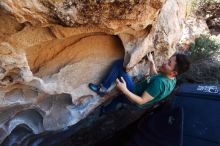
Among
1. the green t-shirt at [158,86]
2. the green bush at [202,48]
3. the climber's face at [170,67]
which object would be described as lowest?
the green bush at [202,48]

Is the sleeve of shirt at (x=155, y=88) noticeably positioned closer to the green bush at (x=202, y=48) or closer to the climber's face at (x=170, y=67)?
the climber's face at (x=170, y=67)

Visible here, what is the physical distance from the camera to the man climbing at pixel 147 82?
3570 mm

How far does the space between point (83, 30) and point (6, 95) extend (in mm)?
849

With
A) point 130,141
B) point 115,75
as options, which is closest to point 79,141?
point 130,141

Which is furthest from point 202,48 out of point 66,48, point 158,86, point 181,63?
point 66,48

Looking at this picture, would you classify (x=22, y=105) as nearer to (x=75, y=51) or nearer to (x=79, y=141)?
(x=75, y=51)

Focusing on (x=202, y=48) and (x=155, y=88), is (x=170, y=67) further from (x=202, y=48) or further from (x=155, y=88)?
(x=202, y=48)

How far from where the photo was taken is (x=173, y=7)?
153 inches

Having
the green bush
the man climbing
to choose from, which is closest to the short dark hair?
the man climbing

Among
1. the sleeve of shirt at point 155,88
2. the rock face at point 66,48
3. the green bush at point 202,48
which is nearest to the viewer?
the rock face at point 66,48

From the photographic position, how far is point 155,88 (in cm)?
358

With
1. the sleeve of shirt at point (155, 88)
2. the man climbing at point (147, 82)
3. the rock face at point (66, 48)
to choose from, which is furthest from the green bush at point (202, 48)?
the sleeve of shirt at point (155, 88)

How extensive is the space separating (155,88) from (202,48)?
252 cm

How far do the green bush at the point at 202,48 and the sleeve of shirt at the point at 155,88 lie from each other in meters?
2.30
